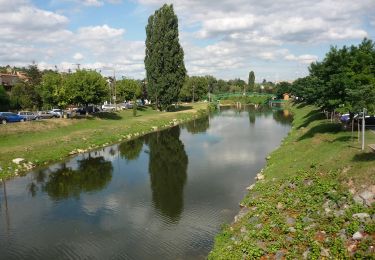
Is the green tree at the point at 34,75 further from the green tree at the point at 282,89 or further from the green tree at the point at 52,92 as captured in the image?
the green tree at the point at 282,89

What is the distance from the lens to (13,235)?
21.0m

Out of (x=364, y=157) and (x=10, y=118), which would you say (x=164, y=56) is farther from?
(x=364, y=157)

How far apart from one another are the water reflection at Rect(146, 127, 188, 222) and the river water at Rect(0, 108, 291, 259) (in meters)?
0.08

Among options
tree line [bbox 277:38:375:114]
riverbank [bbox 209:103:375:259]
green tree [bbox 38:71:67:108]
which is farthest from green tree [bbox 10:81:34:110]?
riverbank [bbox 209:103:375:259]

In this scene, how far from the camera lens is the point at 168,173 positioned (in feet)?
114

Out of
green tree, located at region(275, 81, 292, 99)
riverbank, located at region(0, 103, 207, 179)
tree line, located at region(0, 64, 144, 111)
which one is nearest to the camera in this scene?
riverbank, located at region(0, 103, 207, 179)

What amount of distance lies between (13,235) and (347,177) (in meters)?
18.6

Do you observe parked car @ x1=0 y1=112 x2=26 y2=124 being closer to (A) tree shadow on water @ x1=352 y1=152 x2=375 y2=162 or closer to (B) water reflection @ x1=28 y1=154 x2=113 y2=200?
(B) water reflection @ x1=28 y1=154 x2=113 y2=200

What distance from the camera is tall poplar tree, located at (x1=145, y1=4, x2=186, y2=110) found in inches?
3223

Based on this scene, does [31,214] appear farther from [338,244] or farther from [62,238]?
[338,244]

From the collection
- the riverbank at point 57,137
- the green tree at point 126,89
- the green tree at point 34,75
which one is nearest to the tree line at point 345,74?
the riverbank at point 57,137

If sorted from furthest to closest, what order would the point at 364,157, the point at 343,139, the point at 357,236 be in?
1. the point at 343,139
2. the point at 364,157
3. the point at 357,236

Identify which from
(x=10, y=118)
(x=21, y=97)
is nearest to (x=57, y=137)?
(x=10, y=118)

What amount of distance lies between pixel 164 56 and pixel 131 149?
1514 inches
